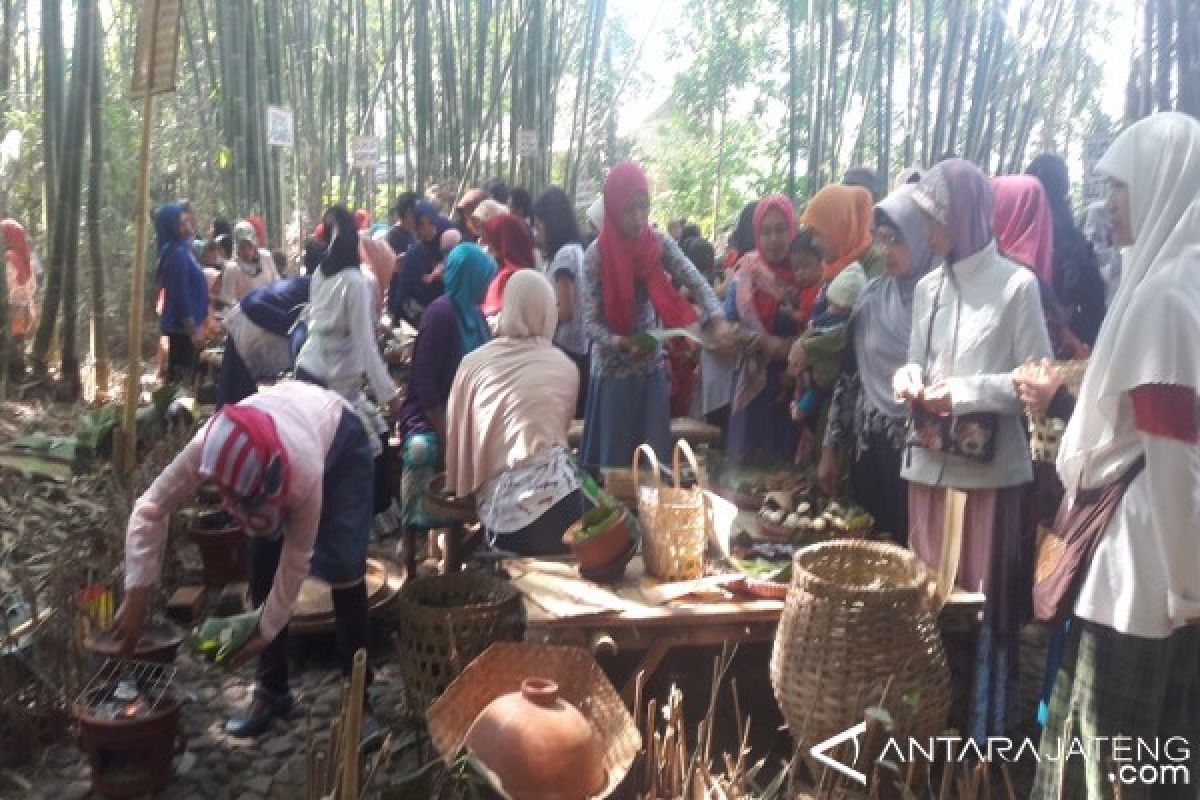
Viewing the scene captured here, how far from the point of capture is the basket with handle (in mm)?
2742

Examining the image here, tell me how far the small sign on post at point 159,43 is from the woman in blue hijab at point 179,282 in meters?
2.90

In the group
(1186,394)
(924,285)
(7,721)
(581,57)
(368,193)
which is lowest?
(7,721)

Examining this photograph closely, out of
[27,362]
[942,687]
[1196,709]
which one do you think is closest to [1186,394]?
[1196,709]

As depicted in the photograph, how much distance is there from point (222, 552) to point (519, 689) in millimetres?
1853

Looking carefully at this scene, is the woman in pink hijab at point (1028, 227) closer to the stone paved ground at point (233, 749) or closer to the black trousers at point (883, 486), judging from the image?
the black trousers at point (883, 486)

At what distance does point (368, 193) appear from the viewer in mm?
12750

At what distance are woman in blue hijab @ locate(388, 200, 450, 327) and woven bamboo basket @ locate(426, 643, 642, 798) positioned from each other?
391cm

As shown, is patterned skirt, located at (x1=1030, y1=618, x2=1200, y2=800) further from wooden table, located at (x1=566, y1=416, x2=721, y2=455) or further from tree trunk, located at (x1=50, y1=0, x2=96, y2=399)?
tree trunk, located at (x1=50, y1=0, x2=96, y2=399)

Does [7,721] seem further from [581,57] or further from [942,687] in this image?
[581,57]

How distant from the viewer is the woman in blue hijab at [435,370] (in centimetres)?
367

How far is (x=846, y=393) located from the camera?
10.5 feet

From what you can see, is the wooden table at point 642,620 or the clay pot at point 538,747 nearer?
the clay pot at point 538,747

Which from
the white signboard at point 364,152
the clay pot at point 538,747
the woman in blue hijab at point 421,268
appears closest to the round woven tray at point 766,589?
the clay pot at point 538,747

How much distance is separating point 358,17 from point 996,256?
9681 mm
